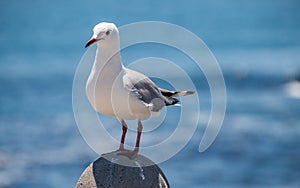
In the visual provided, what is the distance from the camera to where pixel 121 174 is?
8.48 m

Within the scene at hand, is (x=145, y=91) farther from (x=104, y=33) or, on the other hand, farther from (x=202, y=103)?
(x=202, y=103)

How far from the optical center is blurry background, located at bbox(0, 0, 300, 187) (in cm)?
2180

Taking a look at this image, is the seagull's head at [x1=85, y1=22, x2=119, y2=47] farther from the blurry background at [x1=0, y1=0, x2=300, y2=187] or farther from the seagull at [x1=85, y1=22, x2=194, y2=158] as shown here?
the blurry background at [x1=0, y1=0, x2=300, y2=187]

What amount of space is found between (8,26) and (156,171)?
6531 cm

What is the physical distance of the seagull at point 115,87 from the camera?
27.9 feet

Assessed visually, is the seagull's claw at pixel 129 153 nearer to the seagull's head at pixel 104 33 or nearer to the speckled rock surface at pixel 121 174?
the speckled rock surface at pixel 121 174

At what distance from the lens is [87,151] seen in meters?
23.5

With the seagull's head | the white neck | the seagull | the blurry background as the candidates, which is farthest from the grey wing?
the blurry background

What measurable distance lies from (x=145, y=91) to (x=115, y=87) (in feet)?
1.72

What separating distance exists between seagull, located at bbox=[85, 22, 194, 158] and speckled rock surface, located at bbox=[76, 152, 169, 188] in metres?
0.23

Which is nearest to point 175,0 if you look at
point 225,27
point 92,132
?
point 225,27

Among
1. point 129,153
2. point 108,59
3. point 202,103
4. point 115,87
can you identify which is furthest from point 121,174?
point 202,103

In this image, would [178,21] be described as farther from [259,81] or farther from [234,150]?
[234,150]

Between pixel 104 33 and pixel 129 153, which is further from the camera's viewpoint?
pixel 129 153
